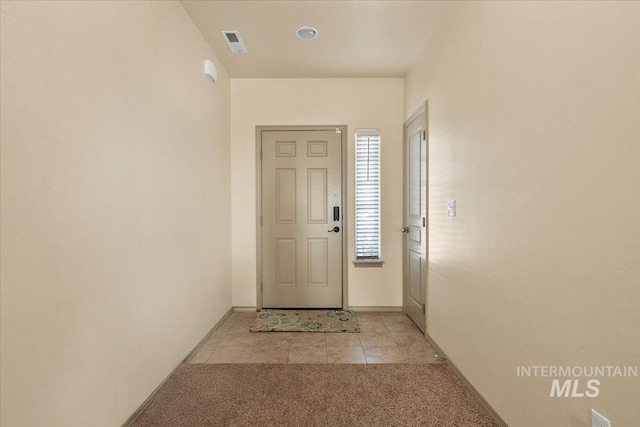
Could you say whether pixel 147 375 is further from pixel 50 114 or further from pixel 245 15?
pixel 245 15

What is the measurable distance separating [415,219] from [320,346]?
163 cm

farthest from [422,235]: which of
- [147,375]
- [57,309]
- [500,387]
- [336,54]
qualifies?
[57,309]

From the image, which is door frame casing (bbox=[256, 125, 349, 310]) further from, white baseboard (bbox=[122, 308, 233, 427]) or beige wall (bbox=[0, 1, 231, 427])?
beige wall (bbox=[0, 1, 231, 427])

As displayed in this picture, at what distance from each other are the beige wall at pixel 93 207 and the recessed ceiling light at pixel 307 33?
0.94 metres

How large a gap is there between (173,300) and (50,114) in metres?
1.49

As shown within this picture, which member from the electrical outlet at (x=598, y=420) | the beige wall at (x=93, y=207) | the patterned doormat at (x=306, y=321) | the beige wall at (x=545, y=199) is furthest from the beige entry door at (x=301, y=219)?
the electrical outlet at (x=598, y=420)

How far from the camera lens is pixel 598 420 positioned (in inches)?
45.8

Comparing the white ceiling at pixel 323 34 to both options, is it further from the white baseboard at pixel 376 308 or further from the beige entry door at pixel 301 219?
the white baseboard at pixel 376 308

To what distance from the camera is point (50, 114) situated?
1.28 metres

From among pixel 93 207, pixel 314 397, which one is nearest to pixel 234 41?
pixel 93 207

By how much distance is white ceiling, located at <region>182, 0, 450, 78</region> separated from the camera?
2541mm

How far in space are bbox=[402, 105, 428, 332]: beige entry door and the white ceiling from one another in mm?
694
